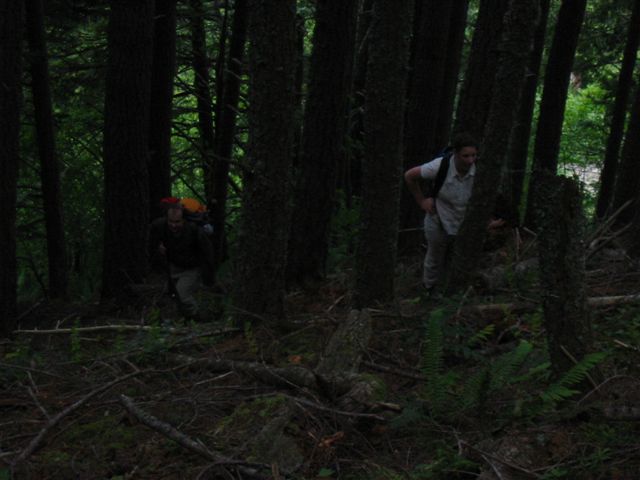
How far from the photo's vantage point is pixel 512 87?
255 inches

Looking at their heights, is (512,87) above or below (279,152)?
above

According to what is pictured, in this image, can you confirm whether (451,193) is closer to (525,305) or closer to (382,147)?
(382,147)

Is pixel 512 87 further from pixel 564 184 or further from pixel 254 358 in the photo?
pixel 254 358

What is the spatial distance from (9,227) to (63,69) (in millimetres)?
5612

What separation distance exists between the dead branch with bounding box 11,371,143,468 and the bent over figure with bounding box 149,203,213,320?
4412mm

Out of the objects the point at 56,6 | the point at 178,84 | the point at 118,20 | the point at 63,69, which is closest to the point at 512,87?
the point at 118,20

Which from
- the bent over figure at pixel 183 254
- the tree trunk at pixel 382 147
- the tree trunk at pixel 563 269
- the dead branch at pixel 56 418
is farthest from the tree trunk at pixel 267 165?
the bent over figure at pixel 183 254

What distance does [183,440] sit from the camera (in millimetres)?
4195

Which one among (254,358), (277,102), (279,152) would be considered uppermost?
(277,102)

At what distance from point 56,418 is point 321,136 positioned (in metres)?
5.37

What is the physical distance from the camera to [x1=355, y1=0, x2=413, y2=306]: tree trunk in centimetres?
644

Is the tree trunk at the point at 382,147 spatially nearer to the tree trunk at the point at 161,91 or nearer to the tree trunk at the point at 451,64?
the tree trunk at the point at 161,91

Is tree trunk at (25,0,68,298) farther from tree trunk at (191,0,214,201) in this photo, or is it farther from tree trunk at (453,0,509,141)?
tree trunk at (453,0,509,141)

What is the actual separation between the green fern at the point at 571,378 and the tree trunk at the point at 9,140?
7444mm
